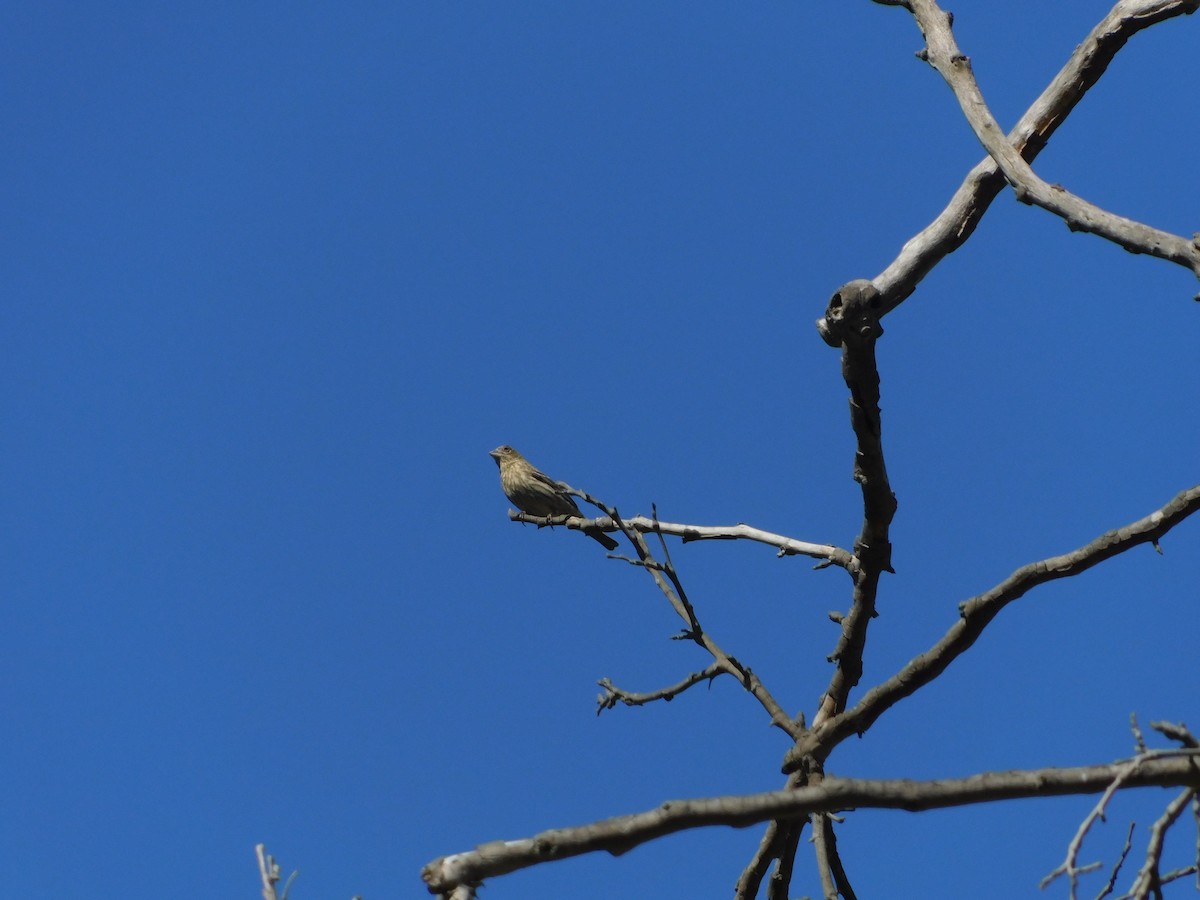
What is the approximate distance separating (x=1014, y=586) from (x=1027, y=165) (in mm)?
1551

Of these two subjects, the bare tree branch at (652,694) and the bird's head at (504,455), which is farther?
the bird's head at (504,455)

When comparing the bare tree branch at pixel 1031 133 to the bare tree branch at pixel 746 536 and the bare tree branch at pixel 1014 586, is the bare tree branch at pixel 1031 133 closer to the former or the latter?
the bare tree branch at pixel 1014 586

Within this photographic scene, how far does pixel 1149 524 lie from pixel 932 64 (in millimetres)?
2301

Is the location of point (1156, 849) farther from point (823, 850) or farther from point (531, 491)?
point (531, 491)

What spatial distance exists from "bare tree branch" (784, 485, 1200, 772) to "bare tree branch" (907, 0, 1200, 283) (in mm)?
1034

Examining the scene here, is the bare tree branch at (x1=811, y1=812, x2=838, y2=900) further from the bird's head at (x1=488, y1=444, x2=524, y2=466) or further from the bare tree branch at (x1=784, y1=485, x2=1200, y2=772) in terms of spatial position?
the bird's head at (x1=488, y1=444, x2=524, y2=466)

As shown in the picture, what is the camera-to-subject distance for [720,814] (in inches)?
112

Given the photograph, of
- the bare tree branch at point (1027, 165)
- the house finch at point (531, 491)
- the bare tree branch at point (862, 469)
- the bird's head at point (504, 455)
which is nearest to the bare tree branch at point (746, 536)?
the bare tree branch at point (862, 469)

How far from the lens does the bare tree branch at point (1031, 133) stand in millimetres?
4762

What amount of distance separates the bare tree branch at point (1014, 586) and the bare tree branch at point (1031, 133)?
112 cm

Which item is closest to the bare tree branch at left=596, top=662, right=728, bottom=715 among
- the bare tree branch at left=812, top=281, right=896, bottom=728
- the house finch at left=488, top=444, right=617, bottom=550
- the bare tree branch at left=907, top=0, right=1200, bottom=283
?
the bare tree branch at left=812, top=281, right=896, bottom=728

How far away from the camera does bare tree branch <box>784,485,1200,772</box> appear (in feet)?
14.3

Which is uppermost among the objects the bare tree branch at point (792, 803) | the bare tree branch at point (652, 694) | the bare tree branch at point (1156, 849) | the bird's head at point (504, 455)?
the bird's head at point (504, 455)

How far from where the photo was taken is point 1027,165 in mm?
4559
